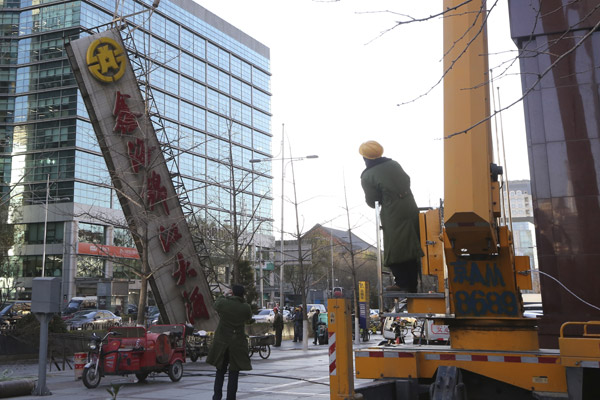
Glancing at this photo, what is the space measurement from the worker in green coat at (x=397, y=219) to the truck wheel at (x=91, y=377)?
898 centimetres

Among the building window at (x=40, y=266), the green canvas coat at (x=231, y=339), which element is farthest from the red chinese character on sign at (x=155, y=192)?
the building window at (x=40, y=266)

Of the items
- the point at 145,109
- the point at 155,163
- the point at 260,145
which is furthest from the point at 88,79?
the point at 260,145

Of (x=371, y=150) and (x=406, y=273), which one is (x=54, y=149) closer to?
(x=371, y=150)

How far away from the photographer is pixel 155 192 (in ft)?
69.5

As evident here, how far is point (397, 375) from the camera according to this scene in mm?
6164

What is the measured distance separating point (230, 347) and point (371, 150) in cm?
432

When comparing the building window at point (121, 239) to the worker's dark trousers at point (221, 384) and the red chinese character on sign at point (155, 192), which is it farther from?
the worker's dark trousers at point (221, 384)

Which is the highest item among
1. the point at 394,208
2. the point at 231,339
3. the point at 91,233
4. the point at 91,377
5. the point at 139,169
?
the point at 91,233

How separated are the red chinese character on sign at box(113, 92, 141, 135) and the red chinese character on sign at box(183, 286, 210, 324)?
6.34 meters

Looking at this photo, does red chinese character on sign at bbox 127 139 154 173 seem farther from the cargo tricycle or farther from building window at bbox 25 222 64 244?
building window at bbox 25 222 64 244

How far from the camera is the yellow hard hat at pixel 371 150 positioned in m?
7.11

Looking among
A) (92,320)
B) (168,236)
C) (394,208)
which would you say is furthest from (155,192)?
(92,320)

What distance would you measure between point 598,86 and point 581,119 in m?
0.73

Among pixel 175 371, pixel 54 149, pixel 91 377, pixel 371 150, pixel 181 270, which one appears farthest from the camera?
pixel 54 149
